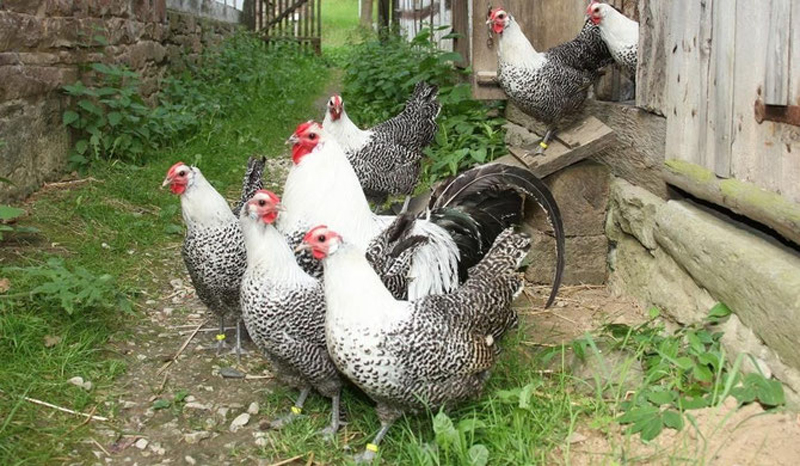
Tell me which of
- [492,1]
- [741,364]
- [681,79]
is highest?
[492,1]

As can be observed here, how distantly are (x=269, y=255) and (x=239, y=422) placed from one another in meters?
0.85

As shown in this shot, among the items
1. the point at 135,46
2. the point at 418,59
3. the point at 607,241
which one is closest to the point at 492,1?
the point at 607,241

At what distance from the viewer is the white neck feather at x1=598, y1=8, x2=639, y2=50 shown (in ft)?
15.1

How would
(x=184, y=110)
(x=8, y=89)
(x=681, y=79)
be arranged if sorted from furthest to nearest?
(x=184, y=110)
(x=8, y=89)
(x=681, y=79)

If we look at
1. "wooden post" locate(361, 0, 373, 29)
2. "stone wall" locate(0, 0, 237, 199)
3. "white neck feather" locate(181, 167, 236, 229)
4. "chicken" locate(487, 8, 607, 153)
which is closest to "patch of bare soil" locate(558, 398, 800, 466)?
"white neck feather" locate(181, 167, 236, 229)

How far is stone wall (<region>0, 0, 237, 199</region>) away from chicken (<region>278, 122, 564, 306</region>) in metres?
2.71

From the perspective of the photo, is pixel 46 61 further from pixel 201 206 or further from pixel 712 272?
pixel 712 272

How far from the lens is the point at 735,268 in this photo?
3.21m

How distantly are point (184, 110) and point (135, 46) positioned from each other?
940 millimetres

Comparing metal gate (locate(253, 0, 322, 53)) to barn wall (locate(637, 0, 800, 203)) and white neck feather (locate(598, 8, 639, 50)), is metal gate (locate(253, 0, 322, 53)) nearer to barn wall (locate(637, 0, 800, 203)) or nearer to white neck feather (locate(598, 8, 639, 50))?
white neck feather (locate(598, 8, 639, 50))

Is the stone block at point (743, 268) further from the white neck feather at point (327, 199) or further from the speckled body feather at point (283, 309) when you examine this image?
the speckled body feather at point (283, 309)

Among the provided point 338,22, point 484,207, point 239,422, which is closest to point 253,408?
point 239,422

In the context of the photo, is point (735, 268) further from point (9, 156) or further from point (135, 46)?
point (135, 46)

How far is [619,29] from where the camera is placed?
181 inches
